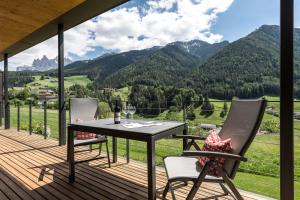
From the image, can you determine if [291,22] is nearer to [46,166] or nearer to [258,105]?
[258,105]

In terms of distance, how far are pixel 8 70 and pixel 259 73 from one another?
31.3 ft

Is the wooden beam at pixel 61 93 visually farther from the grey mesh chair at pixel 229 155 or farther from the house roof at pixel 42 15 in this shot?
the grey mesh chair at pixel 229 155

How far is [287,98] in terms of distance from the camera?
182 centimetres

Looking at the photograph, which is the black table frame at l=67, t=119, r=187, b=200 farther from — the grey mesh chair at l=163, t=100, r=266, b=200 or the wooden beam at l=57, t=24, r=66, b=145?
the wooden beam at l=57, t=24, r=66, b=145

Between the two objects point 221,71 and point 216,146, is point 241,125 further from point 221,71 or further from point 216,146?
point 221,71

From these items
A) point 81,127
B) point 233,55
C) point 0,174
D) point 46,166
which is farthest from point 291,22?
point 233,55

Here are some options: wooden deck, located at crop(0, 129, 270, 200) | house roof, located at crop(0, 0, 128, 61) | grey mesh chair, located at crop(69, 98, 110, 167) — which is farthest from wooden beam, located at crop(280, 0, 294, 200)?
house roof, located at crop(0, 0, 128, 61)

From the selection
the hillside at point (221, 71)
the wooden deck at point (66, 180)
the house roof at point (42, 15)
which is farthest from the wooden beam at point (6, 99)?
the wooden deck at point (66, 180)

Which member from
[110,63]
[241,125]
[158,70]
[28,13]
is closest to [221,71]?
[158,70]

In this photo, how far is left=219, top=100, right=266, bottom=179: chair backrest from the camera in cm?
184

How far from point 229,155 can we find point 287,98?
63 cm

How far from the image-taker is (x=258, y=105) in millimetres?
1924

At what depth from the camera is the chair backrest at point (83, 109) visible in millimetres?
3494

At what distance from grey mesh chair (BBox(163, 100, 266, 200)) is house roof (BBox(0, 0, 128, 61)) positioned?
2.66 m
